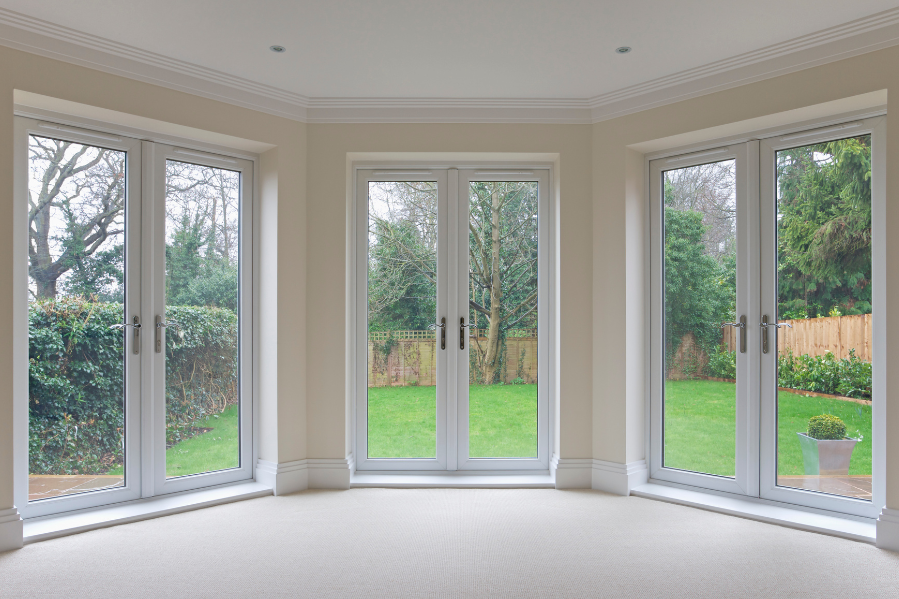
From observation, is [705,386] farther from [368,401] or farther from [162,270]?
[162,270]

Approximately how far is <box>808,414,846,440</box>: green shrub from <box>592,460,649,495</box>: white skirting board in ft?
3.55

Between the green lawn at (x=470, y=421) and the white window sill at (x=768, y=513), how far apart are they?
0.90 meters

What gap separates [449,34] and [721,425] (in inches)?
118

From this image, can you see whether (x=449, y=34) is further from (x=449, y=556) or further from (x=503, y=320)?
(x=449, y=556)

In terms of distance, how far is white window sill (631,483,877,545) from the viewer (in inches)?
123

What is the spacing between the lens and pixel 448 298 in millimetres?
4270

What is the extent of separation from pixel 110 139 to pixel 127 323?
1.13m

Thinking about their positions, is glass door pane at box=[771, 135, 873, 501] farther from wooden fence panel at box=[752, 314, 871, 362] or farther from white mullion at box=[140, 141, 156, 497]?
white mullion at box=[140, 141, 156, 497]

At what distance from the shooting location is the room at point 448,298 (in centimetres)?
291

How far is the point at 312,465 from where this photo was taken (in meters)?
4.02

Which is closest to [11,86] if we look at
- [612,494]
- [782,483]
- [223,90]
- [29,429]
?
[223,90]

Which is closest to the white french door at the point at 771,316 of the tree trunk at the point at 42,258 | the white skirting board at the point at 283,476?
the white skirting board at the point at 283,476

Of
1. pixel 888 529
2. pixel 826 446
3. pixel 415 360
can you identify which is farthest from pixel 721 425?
pixel 415 360

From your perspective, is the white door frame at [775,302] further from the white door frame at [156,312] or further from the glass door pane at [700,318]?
the white door frame at [156,312]
